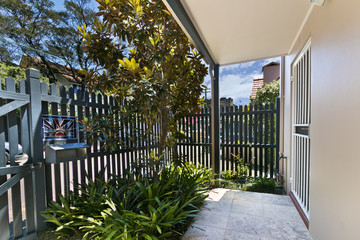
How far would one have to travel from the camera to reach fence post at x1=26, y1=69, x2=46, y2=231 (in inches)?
69.6

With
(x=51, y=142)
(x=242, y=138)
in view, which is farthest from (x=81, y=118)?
(x=242, y=138)

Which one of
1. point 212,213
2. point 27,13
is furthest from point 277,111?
point 27,13

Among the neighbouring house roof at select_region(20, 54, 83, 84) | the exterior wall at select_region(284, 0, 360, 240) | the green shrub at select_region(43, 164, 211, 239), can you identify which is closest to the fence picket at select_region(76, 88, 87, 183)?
the green shrub at select_region(43, 164, 211, 239)

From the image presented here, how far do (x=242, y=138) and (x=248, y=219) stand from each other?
1956 mm

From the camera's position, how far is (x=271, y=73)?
1391 centimetres

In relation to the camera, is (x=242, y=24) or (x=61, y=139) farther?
(x=242, y=24)

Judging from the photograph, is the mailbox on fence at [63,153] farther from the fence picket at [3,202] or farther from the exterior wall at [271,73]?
the exterior wall at [271,73]

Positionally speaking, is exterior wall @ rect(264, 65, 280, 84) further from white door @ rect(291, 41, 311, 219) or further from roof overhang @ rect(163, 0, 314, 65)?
white door @ rect(291, 41, 311, 219)

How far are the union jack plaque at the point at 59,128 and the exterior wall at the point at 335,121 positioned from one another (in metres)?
2.83

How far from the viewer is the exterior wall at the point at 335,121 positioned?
41.6 inches

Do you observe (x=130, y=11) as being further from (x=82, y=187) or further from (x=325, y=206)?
(x=325, y=206)

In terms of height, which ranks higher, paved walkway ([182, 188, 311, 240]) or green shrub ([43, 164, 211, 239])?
green shrub ([43, 164, 211, 239])

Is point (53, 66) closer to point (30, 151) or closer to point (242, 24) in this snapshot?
point (30, 151)

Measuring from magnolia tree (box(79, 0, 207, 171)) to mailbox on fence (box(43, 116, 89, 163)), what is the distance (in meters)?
0.26
